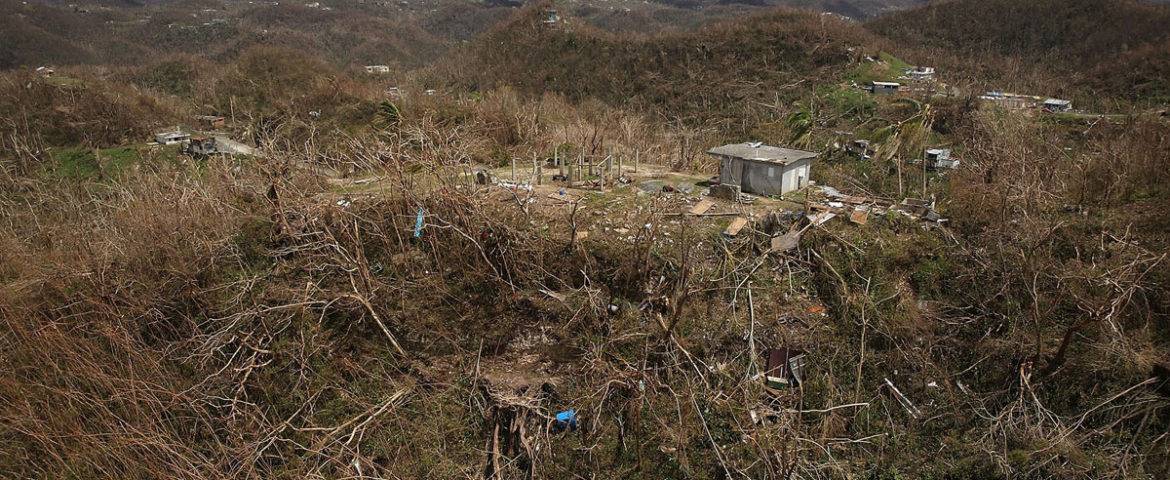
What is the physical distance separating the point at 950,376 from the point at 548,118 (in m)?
9.50

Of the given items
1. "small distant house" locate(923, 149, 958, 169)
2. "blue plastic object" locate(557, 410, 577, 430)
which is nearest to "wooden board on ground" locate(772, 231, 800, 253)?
"blue plastic object" locate(557, 410, 577, 430)

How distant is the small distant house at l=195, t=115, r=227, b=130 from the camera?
17828 mm

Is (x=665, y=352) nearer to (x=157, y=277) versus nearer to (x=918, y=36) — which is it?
(x=157, y=277)

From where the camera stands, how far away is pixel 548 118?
1292cm

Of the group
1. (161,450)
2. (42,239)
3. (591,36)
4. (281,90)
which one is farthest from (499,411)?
(591,36)

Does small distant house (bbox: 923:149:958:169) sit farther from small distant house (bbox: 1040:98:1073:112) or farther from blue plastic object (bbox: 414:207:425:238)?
small distant house (bbox: 1040:98:1073:112)

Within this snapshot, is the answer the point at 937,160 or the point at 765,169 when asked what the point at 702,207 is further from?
the point at 937,160

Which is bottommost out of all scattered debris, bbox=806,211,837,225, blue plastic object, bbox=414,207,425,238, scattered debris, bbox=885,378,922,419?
scattered debris, bbox=885,378,922,419

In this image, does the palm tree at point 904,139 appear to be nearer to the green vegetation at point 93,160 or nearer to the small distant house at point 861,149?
the small distant house at point 861,149

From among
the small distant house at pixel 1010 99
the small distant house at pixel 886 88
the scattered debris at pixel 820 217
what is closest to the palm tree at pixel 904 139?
the scattered debris at pixel 820 217

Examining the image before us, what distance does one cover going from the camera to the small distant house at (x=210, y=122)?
17828 mm

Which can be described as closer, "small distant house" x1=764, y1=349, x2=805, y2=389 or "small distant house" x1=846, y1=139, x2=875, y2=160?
"small distant house" x1=764, y1=349, x2=805, y2=389

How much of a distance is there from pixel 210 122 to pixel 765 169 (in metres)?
17.5

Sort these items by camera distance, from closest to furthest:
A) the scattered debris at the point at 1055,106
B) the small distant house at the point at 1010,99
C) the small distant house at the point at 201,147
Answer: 1. the small distant house at the point at 201,147
2. the small distant house at the point at 1010,99
3. the scattered debris at the point at 1055,106
